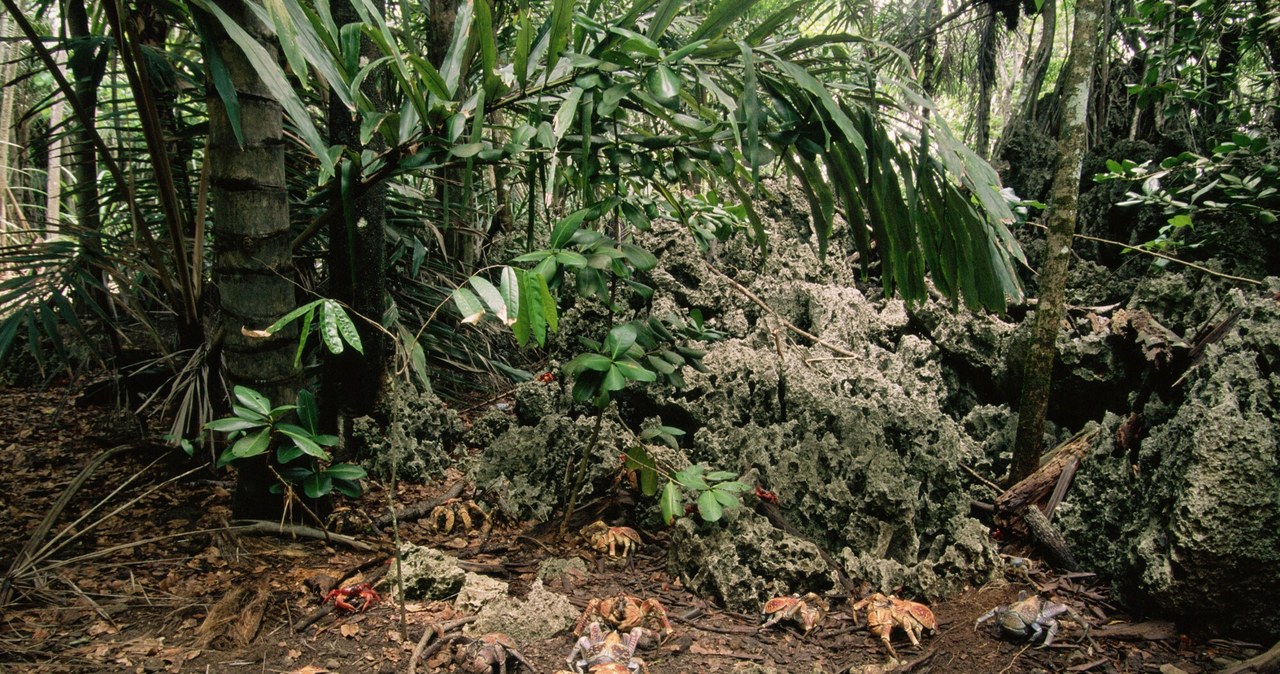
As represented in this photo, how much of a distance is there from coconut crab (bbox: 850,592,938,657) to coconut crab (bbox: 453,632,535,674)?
38.7 inches

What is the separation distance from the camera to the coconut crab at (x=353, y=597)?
192 cm

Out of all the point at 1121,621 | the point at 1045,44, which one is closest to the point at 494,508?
the point at 1121,621

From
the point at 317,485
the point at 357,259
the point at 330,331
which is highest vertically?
the point at 357,259

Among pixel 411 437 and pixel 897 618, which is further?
pixel 411 437

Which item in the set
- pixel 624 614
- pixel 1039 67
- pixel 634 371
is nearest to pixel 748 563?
pixel 624 614

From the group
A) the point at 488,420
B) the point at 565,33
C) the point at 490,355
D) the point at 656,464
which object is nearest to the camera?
the point at 565,33

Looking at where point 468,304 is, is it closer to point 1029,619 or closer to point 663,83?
point 663,83

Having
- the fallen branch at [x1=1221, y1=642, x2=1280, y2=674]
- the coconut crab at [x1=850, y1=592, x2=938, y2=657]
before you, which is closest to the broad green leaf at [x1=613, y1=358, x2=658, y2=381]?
the coconut crab at [x1=850, y1=592, x2=938, y2=657]

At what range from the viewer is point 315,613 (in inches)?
75.0

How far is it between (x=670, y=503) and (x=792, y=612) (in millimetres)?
481

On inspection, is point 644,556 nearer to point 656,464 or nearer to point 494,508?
point 656,464

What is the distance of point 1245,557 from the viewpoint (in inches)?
74.9

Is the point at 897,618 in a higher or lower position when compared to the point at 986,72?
lower

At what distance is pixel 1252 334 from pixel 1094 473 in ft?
2.15
